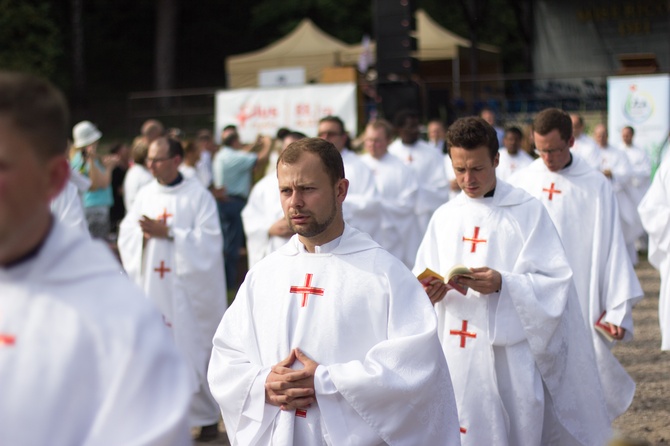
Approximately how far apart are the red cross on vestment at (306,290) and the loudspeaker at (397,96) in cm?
1118

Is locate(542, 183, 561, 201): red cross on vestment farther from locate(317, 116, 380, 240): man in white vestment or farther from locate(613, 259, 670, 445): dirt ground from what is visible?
locate(317, 116, 380, 240): man in white vestment

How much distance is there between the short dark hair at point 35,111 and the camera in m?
2.18

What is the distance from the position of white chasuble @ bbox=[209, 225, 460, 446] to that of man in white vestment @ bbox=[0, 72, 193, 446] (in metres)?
1.80

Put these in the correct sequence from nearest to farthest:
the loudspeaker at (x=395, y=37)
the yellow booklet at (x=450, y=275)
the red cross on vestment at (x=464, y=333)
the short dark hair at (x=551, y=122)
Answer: the yellow booklet at (x=450, y=275) → the red cross on vestment at (x=464, y=333) → the short dark hair at (x=551, y=122) → the loudspeaker at (x=395, y=37)

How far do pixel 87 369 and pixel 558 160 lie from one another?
5.11m

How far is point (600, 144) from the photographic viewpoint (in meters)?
16.2

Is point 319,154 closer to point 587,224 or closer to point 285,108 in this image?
point 587,224

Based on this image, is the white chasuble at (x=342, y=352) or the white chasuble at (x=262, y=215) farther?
the white chasuble at (x=262, y=215)

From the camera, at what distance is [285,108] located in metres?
17.8

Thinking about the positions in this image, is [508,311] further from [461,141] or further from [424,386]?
[424,386]

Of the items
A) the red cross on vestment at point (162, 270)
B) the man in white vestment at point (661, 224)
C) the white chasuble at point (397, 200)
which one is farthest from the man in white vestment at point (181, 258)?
the white chasuble at point (397, 200)

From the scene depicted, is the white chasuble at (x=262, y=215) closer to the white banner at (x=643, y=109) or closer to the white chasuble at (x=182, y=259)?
the white chasuble at (x=182, y=259)

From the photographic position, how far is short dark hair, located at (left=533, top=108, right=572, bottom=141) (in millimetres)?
6438

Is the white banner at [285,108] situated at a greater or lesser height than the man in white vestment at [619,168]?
greater
